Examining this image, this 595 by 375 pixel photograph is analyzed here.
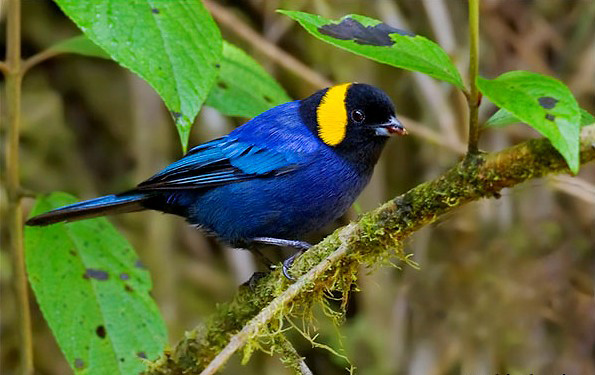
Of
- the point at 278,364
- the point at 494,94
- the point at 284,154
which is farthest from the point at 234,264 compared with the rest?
the point at 494,94

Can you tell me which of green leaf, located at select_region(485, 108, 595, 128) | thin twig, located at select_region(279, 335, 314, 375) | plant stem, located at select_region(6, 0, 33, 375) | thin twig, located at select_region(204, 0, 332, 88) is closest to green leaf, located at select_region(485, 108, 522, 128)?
green leaf, located at select_region(485, 108, 595, 128)

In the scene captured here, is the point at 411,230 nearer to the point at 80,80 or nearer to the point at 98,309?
the point at 98,309

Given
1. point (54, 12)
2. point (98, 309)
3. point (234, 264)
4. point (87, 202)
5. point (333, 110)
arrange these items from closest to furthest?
Result: point (98, 309) < point (87, 202) < point (333, 110) < point (234, 264) < point (54, 12)

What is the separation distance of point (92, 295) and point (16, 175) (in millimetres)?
433

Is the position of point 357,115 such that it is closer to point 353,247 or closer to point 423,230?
point 353,247

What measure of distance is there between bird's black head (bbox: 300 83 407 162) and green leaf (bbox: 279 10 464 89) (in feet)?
4.02

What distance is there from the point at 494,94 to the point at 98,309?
53.7 inches

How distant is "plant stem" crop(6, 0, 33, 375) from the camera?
236 cm

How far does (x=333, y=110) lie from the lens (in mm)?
3057

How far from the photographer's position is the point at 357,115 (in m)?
3.04

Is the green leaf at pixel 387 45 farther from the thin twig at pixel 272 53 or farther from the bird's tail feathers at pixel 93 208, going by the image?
the thin twig at pixel 272 53

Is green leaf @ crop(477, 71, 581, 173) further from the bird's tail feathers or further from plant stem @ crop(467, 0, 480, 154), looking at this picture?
the bird's tail feathers

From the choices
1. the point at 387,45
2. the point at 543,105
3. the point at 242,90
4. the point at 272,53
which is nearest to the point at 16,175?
the point at 242,90

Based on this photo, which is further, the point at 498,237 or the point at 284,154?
A: the point at 498,237
